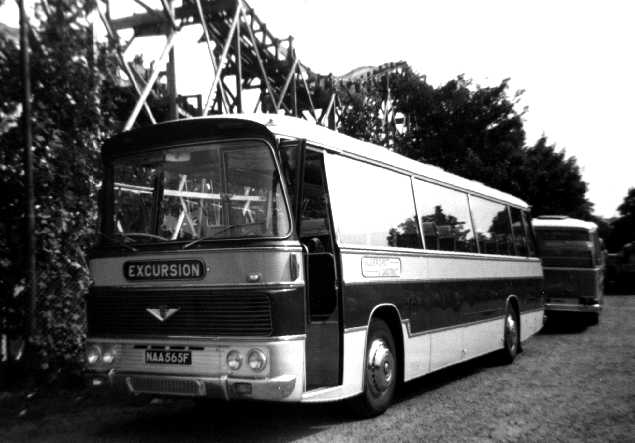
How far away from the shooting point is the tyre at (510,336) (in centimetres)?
1209

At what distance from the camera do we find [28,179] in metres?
7.95

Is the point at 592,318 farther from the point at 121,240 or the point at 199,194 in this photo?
the point at 121,240

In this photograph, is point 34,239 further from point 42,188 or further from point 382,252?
point 382,252

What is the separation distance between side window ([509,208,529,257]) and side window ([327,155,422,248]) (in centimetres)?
535

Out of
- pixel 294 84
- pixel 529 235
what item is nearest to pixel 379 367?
pixel 529 235

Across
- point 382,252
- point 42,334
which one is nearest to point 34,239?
point 42,334

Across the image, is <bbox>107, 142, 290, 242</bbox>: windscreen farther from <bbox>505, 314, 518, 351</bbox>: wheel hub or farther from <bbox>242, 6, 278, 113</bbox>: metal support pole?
<bbox>242, 6, 278, 113</bbox>: metal support pole

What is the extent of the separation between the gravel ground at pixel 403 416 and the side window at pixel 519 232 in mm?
3716

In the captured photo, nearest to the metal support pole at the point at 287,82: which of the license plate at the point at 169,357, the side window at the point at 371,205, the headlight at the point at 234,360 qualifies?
the side window at the point at 371,205

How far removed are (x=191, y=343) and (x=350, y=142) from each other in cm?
264

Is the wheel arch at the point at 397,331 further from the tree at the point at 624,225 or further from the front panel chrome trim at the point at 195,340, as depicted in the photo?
the tree at the point at 624,225

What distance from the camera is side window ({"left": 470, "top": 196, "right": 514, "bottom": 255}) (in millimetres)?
11406

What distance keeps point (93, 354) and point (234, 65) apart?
1330 centimetres

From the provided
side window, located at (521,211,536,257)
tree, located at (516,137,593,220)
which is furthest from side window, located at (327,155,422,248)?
tree, located at (516,137,593,220)
